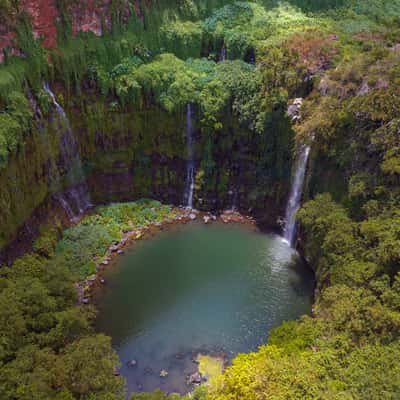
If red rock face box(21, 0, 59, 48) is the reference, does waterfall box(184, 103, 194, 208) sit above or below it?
below

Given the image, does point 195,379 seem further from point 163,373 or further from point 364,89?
point 364,89

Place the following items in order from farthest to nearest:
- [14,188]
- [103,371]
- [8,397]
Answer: [14,188] < [103,371] < [8,397]

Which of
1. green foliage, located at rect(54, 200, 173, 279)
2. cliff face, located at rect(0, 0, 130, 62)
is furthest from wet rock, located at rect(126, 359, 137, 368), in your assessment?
cliff face, located at rect(0, 0, 130, 62)

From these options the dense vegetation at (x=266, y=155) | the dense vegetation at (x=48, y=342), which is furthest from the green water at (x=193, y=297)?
the dense vegetation at (x=48, y=342)

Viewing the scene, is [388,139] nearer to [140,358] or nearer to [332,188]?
[332,188]

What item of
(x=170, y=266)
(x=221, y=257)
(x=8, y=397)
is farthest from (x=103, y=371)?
(x=221, y=257)

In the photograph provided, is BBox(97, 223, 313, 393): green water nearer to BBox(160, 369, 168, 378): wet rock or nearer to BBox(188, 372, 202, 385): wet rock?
BBox(160, 369, 168, 378): wet rock

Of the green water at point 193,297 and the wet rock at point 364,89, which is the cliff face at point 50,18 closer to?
the green water at point 193,297

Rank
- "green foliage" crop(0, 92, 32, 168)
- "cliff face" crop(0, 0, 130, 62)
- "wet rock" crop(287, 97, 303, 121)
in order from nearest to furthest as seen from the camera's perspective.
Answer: "green foliage" crop(0, 92, 32, 168) → "cliff face" crop(0, 0, 130, 62) → "wet rock" crop(287, 97, 303, 121)
